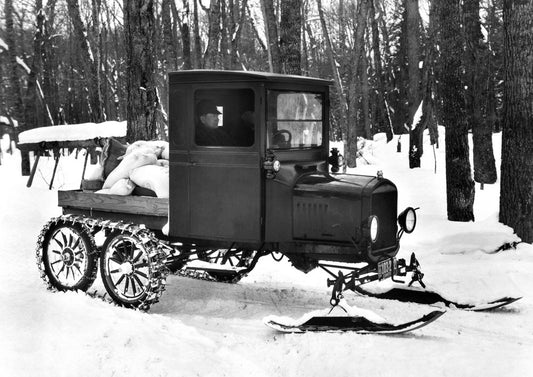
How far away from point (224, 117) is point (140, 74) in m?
4.43

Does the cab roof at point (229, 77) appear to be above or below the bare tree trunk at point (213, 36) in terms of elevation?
below

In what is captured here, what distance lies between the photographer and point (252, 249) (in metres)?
6.30

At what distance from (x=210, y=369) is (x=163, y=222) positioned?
234 cm

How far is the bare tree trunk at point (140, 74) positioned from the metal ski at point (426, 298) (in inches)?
197

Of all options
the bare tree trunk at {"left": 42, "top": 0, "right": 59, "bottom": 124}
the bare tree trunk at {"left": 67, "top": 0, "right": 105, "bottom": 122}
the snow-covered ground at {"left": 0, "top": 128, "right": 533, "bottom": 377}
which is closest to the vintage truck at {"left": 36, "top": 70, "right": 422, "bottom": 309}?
the snow-covered ground at {"left": 0, "top": 128, "right": 533, "bottom": 377}

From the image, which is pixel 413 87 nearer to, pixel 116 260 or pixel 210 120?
pixel 210 120

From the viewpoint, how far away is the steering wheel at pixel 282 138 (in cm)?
607

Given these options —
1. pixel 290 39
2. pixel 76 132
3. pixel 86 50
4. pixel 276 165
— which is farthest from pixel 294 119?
pixel 86 50

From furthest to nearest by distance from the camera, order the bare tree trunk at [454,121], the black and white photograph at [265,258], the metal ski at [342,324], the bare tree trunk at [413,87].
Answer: the bare tree trunk at [413,87]
the bare tree trunk at [454,121]
the metal ski at [342,324]
the black and white photograph at [265,258]

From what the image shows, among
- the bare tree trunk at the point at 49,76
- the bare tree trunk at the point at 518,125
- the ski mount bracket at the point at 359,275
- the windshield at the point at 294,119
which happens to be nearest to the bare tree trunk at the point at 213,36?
the bare tree trunk at the point at 518,125

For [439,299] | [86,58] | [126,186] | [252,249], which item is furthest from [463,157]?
[86,58]

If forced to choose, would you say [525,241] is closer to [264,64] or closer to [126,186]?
[126,186]

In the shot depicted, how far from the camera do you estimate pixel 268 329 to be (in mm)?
5562

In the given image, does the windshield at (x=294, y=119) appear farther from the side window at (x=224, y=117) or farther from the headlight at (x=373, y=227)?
the headlight at (x=373, y=227)
